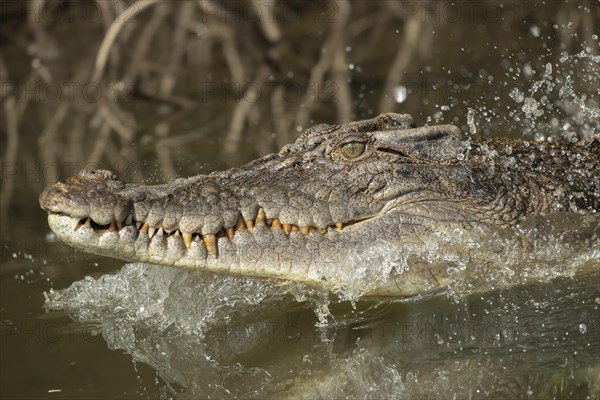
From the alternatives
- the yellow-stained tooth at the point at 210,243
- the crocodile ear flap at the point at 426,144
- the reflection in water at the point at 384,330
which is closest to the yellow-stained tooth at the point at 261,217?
the yellow-stained tooth at the point at 210,243

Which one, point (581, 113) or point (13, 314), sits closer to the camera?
point (13, 314)

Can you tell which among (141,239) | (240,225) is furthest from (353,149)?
(141,239)

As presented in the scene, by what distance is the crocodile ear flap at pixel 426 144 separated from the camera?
14.7 ft

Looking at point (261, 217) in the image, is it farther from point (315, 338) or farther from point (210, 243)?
point (315, 338)

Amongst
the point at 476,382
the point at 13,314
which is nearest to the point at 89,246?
the point at 13,314

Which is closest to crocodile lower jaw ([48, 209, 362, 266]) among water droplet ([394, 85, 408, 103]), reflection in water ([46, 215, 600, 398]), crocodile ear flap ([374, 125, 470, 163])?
reflection in water ([46, 215, 600, 398])

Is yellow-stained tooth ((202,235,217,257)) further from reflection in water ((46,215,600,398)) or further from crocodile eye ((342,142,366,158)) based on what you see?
crocodile eye ((342,142,366,158))

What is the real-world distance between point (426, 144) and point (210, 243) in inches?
48.8

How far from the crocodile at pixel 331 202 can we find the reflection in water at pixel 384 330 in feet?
0.66

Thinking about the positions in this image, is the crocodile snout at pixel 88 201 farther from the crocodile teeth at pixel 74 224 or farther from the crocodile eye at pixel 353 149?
the crocodile eye at pixel 353 149

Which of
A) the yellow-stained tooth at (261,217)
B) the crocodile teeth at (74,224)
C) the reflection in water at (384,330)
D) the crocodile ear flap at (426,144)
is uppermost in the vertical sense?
the crocodile ear flap at (426,144)

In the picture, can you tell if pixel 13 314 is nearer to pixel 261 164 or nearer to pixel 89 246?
pixel 89 246

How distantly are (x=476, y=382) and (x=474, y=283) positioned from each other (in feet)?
2.15

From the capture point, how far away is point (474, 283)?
4.39 m
